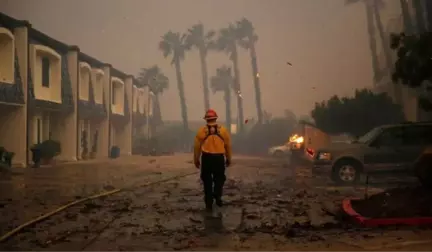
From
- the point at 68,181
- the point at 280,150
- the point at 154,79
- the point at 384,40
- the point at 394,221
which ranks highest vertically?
the point at 384,40

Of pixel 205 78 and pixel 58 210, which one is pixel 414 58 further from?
pixel 58 210

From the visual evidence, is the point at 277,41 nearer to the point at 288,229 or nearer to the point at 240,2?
the point at 240,2

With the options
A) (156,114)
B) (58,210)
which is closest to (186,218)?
(58,210)

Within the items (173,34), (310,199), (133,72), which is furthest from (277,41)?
(310,199)

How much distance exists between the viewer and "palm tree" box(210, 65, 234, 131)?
15.3 meters

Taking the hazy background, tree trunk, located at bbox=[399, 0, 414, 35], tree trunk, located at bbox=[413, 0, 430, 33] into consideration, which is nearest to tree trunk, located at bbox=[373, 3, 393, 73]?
the hazy background

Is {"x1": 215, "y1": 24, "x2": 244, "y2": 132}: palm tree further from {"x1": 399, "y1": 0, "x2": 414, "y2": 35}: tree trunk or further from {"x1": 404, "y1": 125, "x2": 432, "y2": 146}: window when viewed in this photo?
{"x1": 404, "y1": 125, "x2": 432, "y2": 146}: window

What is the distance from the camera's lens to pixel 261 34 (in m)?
14.8

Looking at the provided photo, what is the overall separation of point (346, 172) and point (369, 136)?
1073 millimetres

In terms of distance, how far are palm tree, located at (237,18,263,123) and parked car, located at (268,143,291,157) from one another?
108 cm

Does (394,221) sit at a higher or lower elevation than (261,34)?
lower

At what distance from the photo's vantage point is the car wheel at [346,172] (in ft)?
40.5

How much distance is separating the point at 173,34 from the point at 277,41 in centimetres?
321

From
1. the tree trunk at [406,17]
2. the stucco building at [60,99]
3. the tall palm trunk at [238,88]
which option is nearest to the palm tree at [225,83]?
the tall palm trunk at [238,88]
